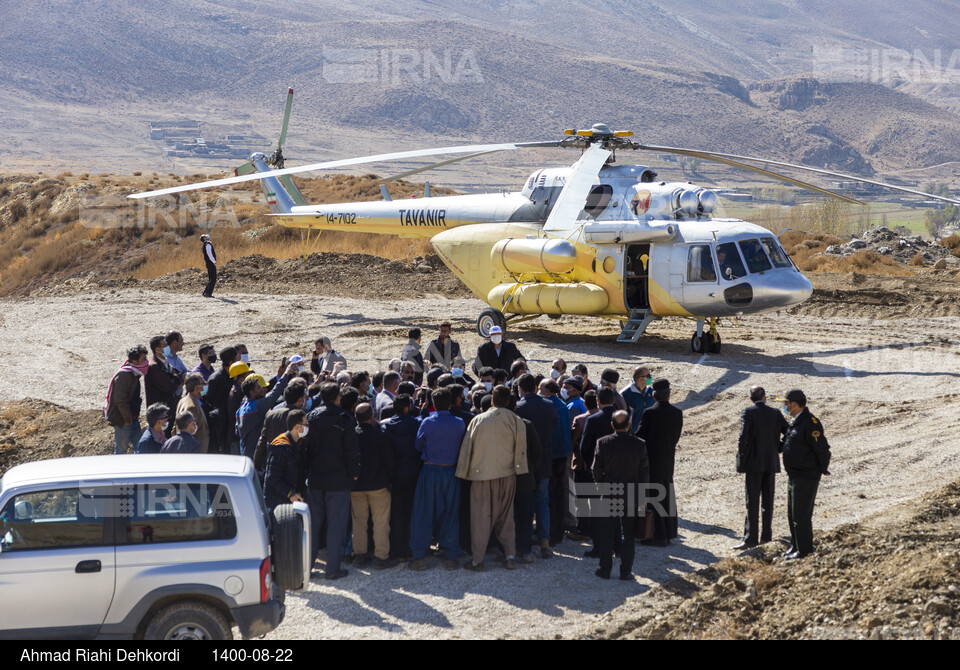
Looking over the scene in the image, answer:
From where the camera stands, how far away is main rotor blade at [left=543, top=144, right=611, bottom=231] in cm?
1653

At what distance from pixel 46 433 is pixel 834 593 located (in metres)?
11.7

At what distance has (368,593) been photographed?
793 centimetres

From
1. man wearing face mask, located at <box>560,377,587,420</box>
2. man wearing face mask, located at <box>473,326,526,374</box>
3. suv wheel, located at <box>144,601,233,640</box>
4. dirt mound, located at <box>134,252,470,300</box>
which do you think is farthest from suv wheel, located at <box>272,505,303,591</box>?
dirt mound, located at <box>134,252,470,300</box>

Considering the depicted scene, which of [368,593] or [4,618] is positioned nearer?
[4,618]

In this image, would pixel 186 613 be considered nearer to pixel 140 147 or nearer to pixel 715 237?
pixel 715 237

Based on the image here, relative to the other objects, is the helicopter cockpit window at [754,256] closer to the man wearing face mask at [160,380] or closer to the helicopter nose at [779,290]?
the helicopter nose at [779,290]

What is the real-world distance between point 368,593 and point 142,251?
95.1 feet

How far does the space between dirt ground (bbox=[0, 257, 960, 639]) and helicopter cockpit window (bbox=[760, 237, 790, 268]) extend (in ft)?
5.89

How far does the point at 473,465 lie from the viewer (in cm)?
838

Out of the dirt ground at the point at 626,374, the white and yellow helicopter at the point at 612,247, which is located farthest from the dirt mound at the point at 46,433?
the white and yellow helicopter at the point at 612,247

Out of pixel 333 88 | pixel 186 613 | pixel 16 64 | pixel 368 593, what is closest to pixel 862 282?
pixel 368 593

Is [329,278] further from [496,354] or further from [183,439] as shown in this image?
[183,439]

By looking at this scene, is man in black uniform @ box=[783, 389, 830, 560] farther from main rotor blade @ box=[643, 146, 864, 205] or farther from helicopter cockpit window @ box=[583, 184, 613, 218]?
helicopter cockpit window @ box=[583, 184, 613, 218]

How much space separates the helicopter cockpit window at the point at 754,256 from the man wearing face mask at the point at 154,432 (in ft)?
37.7
